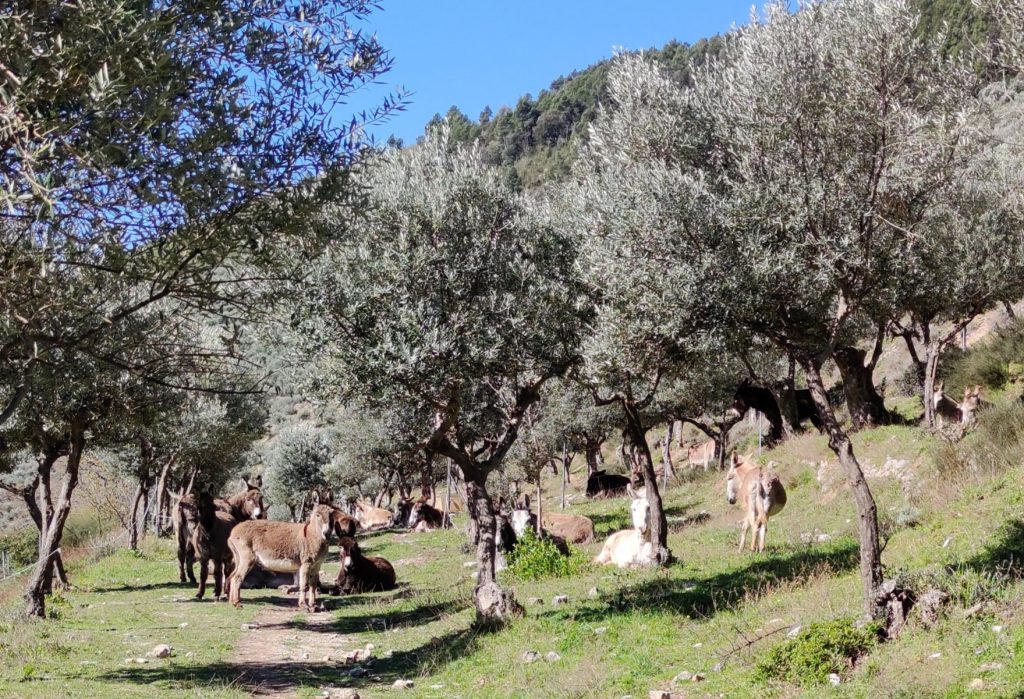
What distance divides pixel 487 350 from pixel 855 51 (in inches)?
261

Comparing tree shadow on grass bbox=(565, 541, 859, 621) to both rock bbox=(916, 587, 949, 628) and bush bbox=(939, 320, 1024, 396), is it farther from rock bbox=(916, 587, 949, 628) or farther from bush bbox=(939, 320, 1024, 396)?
bush bbox=(939, 320, 1024, 396)

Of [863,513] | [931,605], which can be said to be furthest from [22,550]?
[931,605]

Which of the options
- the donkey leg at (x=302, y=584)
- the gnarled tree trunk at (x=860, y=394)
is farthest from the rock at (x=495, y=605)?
the gnarled tree trunk at (x=860, y=394)

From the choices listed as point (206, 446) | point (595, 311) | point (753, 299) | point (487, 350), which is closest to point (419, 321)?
point (487, 350)

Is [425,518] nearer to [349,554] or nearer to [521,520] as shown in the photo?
[521,520]

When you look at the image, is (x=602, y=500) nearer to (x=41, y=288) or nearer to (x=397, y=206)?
(x=397, y=206)

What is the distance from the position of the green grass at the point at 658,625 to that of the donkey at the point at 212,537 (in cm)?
106

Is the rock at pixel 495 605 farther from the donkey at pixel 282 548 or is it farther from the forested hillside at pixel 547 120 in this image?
the forested hillside at pixel 547 120

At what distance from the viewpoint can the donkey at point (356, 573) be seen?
21125mm

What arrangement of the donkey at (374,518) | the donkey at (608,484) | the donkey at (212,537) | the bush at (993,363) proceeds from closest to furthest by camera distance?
the donkey at (212,537)
the bush at (993,363)
the donkey at (608,484)
the donkey at (374,518)

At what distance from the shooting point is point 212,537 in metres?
19.2

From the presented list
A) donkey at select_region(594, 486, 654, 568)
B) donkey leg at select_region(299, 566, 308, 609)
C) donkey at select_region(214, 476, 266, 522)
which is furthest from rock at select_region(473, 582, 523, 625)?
donkey at select_region(214, 476, 266, 522)

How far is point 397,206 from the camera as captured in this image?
46.2 feet

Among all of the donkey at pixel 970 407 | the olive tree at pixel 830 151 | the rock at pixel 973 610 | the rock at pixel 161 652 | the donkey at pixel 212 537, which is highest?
the olive tree at pixel 830 151
